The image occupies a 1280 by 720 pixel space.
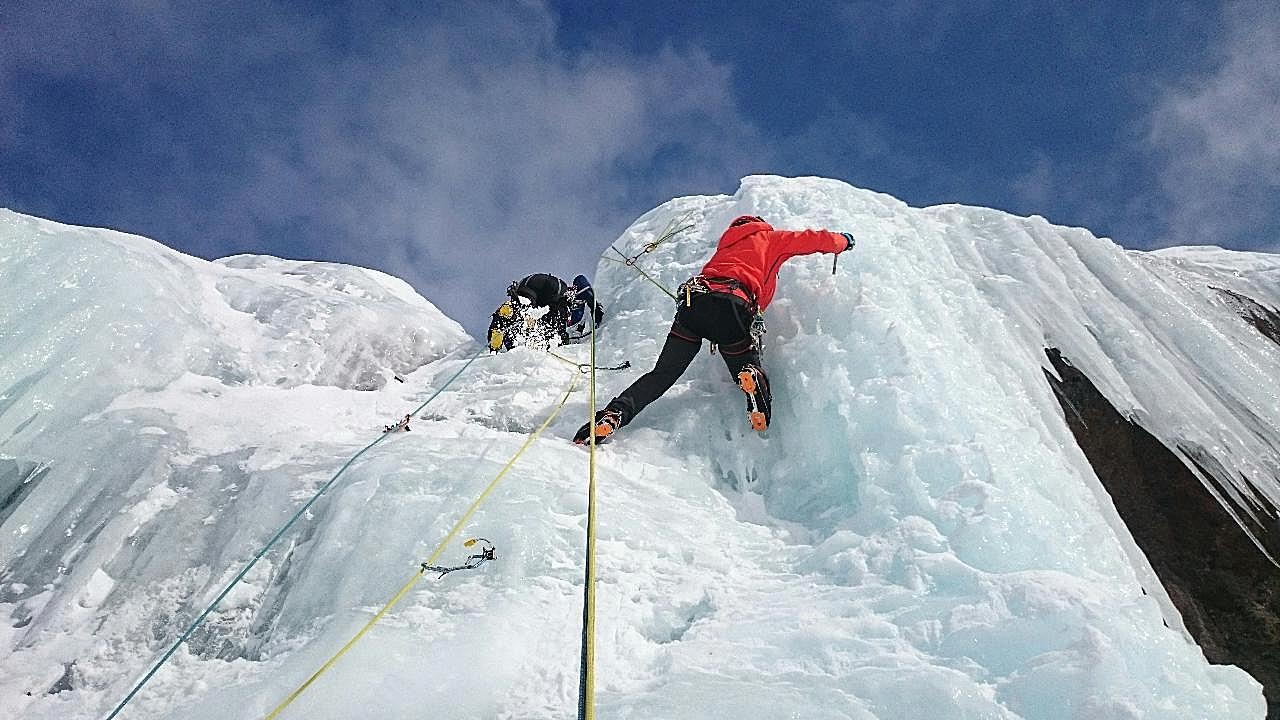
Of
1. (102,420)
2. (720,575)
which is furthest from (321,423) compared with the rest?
(720,575)

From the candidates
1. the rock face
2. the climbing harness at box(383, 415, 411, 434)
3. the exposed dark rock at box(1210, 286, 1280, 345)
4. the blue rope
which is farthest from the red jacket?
the exposed dark rock at box(1210, 286, 1280, 345)

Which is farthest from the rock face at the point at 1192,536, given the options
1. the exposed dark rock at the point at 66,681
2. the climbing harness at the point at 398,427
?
the exposed dark rock at the point at 66,681

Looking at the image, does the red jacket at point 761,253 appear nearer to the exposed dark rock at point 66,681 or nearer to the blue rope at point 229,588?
the blue rope at point 229,588

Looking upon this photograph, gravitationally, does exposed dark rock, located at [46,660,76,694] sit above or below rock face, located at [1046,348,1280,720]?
below

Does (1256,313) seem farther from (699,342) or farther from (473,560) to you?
(473,560)

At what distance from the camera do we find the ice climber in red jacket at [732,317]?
4.32 metres

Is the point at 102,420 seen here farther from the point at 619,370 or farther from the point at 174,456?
the point at 619,370

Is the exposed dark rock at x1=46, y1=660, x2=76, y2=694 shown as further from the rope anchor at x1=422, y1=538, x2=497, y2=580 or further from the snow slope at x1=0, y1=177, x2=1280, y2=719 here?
the rope anchor at x1=422, y1=538, x2=497, y2=580

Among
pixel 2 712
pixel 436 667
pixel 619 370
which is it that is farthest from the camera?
pixel 619 370

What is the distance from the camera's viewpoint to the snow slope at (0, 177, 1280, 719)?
2.40 metres

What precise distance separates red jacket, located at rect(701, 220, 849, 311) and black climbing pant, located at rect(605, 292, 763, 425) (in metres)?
0.15

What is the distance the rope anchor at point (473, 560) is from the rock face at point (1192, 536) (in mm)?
Result: 3401

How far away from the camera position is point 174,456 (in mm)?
3971

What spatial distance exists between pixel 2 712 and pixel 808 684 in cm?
309
